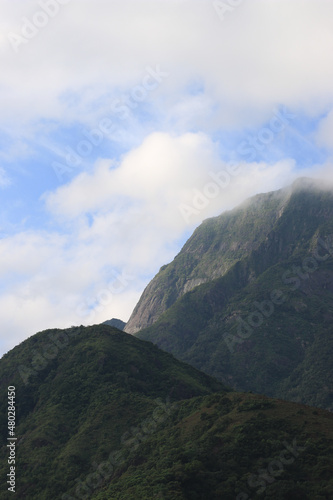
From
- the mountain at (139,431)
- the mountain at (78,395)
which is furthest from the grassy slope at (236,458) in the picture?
the mountain at (78,395)

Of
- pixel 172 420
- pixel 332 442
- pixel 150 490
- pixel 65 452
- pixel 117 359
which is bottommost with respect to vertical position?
pixel 332 442

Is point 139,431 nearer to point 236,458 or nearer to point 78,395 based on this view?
point 78,395

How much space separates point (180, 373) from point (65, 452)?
4765 centimetres

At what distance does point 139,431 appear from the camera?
10831 centimetres

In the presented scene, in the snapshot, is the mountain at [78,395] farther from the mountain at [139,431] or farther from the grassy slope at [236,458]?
the grassy slope at [236,458]

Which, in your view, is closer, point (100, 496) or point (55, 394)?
point (100, 496)

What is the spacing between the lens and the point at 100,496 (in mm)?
80250

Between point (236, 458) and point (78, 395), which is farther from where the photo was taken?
point (78, 395)

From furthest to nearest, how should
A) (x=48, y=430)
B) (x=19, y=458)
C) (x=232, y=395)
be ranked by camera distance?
1. (x=48, y=430)
2. (x=19, y=458)
3. (x=232, y=395)

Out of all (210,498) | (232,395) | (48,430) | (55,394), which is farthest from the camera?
(55,394)

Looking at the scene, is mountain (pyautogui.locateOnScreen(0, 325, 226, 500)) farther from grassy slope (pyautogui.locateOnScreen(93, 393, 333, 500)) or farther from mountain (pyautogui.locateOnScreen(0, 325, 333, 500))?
grassy slope (pyautogui.locateOnScreen(93, 393, 333, 500))

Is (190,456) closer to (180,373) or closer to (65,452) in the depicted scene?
(65,452)

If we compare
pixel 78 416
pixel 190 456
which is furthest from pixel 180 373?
pixel 190 456

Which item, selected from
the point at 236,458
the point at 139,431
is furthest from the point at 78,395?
the point at 236,458
